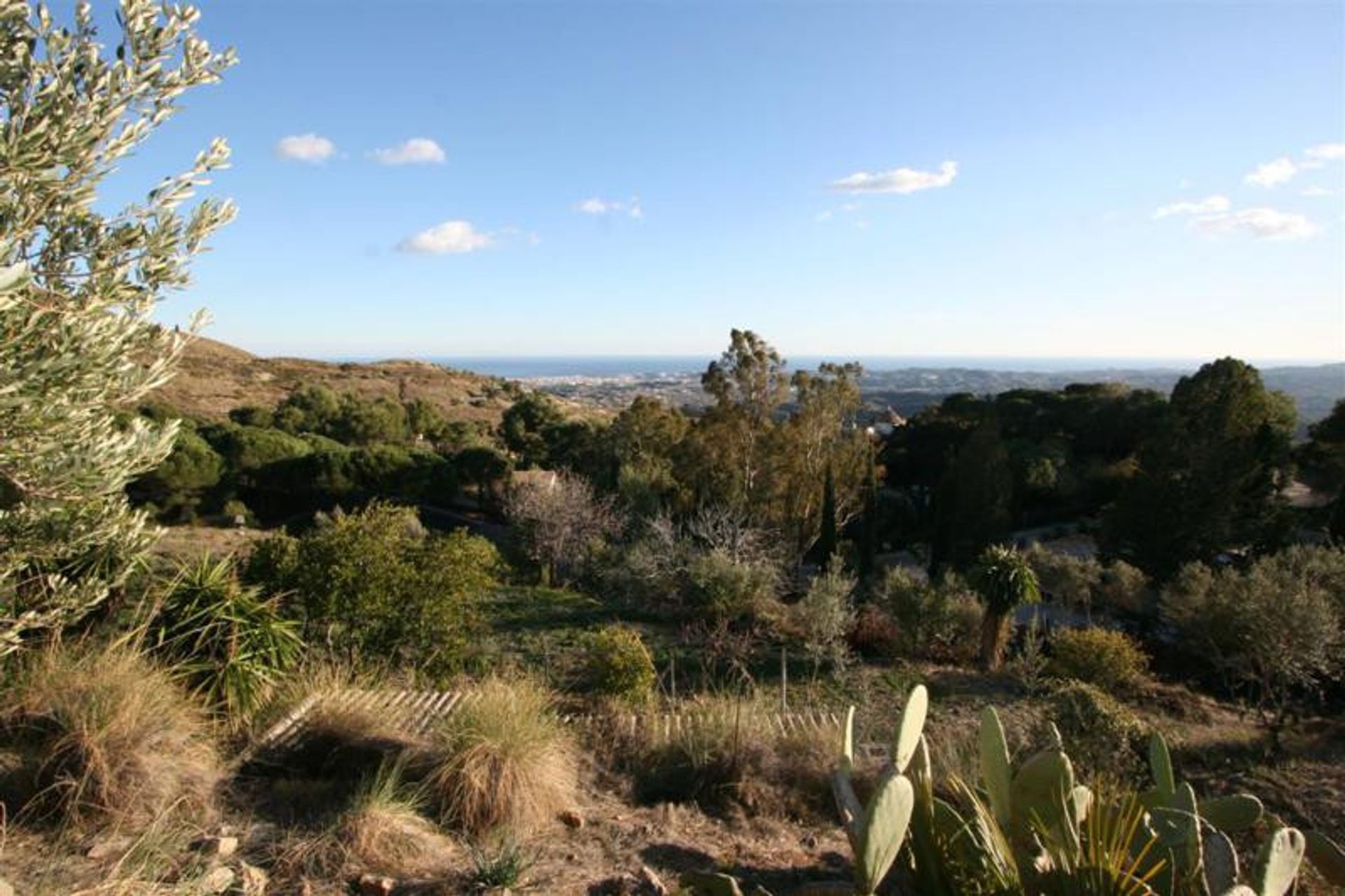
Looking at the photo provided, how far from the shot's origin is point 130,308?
10.5ft

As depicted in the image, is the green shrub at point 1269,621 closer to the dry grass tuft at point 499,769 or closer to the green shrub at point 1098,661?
the green shrub at point 1098,661

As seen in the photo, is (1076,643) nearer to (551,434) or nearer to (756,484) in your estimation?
(756,484)

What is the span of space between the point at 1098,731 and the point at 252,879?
621 centimetres

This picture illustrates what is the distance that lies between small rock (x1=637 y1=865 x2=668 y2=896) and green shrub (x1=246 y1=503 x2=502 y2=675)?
4.12m

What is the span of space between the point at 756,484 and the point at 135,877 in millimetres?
19344

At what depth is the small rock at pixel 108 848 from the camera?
3184mm

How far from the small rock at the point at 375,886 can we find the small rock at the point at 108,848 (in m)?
1.02

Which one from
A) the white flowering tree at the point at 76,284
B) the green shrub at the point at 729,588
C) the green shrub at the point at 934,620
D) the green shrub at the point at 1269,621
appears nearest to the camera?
the white flowering tree at the point at 76,284

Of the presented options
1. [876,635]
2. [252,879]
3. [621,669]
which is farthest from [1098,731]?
[876,635]

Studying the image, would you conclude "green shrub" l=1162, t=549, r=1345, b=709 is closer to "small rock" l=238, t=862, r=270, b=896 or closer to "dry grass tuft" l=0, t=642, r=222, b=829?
"small rock" l=238, t=862, r=270, b=896

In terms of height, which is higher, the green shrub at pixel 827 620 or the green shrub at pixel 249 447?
the green shrub at pixel 249 447

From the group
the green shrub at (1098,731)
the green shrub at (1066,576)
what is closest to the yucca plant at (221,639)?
the green shrub at (1098,731)

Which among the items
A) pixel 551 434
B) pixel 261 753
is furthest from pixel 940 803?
pixel 551 434

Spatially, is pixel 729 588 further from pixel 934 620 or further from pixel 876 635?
pixel 934 620
